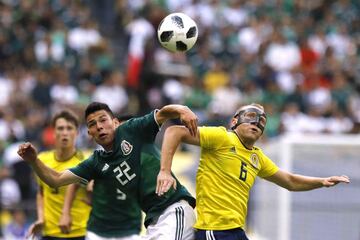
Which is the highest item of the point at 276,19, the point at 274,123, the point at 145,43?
the point at 276,19

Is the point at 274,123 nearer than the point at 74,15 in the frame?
Yes

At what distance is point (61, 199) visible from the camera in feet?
32.1

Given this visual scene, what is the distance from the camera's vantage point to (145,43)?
64.1 feet

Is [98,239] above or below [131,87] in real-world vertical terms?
below

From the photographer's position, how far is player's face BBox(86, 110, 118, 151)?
8.07 meters

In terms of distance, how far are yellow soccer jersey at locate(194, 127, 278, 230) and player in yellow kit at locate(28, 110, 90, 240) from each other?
85.7 inches

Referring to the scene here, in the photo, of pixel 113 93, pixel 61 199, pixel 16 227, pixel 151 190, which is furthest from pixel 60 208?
pixel 113 93

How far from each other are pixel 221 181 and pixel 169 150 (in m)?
0.68

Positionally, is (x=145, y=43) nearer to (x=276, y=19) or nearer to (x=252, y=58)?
(x=252, y=58)

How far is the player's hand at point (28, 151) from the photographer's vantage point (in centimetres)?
773

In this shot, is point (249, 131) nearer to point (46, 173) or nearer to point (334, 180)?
point (334, 180)

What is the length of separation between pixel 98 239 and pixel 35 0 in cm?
1240

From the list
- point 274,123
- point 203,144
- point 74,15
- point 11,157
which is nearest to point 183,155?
point 274,123

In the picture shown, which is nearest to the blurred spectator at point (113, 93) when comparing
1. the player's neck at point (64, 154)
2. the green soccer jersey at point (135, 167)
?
the player's neck at point (64, 154)
